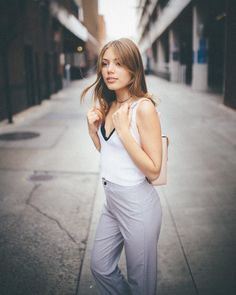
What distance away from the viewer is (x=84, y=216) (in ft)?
14.7

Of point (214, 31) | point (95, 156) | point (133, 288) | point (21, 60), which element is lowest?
point (95, 156)

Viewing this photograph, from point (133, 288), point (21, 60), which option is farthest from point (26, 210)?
point (21, 60)

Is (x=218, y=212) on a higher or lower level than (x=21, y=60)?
lower

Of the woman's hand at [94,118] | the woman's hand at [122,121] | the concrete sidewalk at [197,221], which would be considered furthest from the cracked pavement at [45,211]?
the woman's hand at [122,121]

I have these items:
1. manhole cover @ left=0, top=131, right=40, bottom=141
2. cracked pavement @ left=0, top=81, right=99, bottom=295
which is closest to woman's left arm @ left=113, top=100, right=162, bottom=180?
cracked pavement @ left=0, top=81, right=99, bottom=295

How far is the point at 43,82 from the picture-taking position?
786 inches

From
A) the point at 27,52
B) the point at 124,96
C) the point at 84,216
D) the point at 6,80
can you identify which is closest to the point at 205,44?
the point at 27,52

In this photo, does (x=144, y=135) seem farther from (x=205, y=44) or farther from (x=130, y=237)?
(x=205, y=44)

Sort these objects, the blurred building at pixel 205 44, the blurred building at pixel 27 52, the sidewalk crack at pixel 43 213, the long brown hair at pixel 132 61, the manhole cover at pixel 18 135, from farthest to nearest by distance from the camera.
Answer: the blurred building at pixel 205 44 < the blurred building at pixel 27 52 < the manhole cover at pixel 18 135 < the sidewalk crack at pixel 43 213 < the long brown hair at pixel 132 61

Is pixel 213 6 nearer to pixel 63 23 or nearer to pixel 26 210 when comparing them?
pixel 63 23

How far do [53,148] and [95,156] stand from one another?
1228 millimetres

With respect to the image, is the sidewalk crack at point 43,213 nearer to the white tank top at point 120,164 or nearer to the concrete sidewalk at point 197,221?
the concrete sidewalk at point 197,221

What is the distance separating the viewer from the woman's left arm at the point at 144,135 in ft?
6.10

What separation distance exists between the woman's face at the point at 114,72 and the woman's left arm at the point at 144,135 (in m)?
0.19
